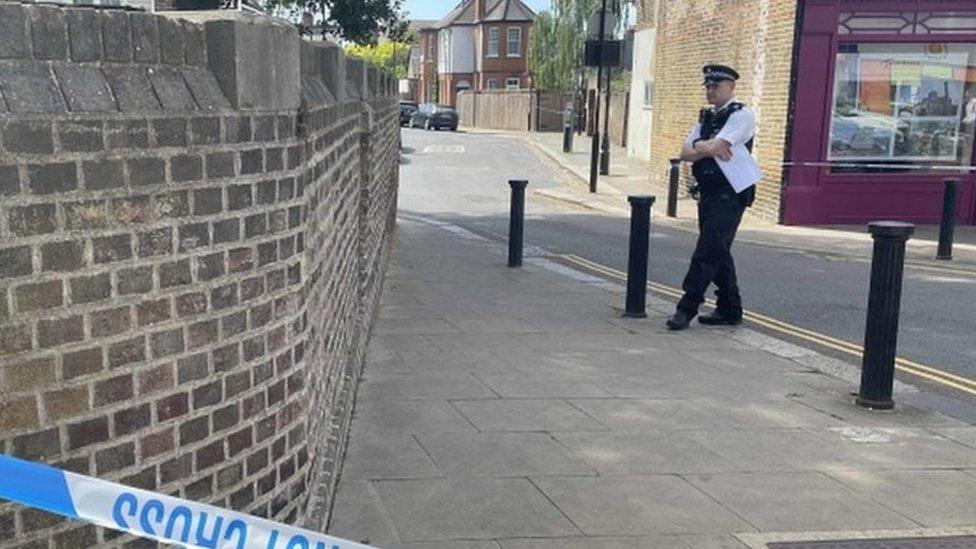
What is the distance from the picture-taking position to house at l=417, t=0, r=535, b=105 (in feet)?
215

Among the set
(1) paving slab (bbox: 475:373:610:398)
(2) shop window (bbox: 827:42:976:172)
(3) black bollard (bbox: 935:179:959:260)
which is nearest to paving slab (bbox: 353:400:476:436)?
(1) paving slab (bbox: 475:373:610:398)

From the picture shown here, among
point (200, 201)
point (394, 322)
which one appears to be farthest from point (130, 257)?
point (394, 322)

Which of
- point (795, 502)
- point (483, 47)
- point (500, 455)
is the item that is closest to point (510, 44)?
point (483, 47)

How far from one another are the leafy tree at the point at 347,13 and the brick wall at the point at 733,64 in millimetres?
5932

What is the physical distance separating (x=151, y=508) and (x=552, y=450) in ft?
9.24

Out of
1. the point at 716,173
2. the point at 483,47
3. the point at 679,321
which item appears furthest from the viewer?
the point at 483,47

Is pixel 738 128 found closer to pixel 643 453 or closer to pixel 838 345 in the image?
pixel 838 345

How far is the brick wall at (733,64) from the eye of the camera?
14.7m

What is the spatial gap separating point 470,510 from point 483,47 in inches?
2545

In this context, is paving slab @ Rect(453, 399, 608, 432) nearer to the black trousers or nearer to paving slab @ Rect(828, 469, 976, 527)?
paving slab @ Rect(828, 469, 976, 527)

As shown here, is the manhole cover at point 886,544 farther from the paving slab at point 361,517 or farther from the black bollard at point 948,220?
the black bollard at point 948,220

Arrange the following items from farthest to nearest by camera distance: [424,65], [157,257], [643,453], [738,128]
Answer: [424,65] → [738,128] → [643,453] → [157,257]

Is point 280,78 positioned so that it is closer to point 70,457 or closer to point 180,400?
point 180,400

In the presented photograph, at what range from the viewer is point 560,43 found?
55.1 m
